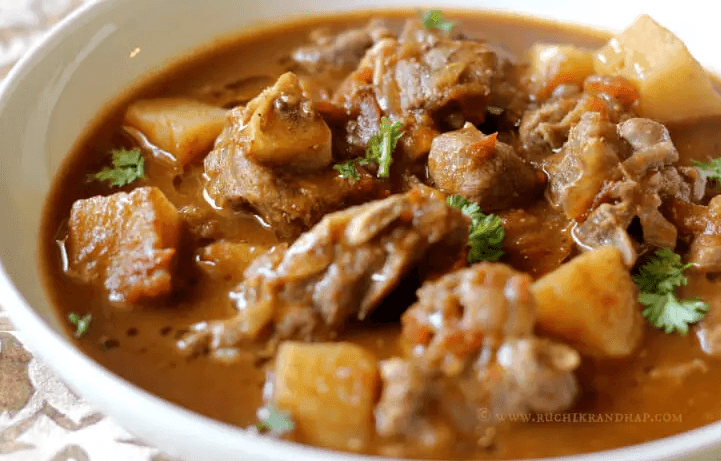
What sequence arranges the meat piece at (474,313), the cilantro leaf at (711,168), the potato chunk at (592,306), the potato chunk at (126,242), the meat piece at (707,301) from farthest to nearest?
the cilantro leaf at (711,168) < the potato chunk at (126,242) < the meat piece at (707,301) < the potato chunk at (592,306) < the meat piece at (474,313)

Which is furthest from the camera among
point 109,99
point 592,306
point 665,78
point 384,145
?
point 109,99

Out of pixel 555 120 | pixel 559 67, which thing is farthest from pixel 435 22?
pixel 555 120

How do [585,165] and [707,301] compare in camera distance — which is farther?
[585,165]

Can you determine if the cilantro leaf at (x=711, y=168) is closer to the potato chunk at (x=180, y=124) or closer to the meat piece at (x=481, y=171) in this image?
the meat piece at (x=481, y=171)

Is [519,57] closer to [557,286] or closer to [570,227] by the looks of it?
[570,227]

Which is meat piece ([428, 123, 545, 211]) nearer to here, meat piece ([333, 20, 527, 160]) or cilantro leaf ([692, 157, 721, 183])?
meat piece ([333, 20, 527, 160])

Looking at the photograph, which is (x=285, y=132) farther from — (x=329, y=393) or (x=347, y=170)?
(x=329, y=393)

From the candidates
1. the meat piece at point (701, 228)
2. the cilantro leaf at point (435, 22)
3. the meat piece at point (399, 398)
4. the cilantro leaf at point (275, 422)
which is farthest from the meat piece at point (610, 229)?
the cilantro leaf at point (435, 22)
